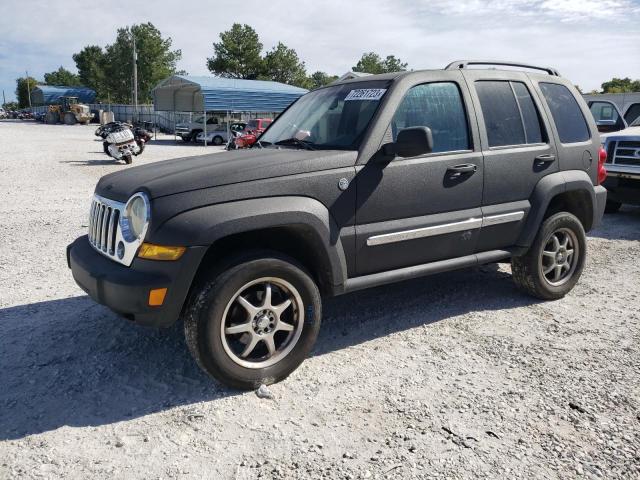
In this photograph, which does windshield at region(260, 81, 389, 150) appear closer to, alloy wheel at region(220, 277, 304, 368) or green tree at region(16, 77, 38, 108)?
alloy wheel at region(220, 277, 304, 368)

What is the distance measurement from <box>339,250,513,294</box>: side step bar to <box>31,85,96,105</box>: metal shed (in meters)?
69.1

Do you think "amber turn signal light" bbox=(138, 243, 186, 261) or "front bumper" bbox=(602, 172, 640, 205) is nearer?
"amber turn signal light" bbox=(138, 243, 186, 261)

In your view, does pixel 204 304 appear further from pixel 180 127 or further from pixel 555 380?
pixel 180 127

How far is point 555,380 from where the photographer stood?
339 cm

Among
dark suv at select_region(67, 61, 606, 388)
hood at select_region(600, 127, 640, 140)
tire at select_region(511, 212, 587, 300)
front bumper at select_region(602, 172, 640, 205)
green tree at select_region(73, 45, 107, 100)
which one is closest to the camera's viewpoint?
dark suv at select_region(67, 61, 606, 388)

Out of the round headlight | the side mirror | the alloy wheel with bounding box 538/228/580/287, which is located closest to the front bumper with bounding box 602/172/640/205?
the alloy wheel with bounding box 538/228/580/287

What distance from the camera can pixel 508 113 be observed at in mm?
4344

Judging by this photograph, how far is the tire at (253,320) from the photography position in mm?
3049

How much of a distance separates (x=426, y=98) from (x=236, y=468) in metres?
2.75

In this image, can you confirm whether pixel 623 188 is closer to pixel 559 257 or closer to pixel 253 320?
pixel 559 257

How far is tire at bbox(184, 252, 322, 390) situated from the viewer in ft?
10.0

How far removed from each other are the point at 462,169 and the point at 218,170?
177 cm

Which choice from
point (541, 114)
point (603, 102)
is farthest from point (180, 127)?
point (541, 114)

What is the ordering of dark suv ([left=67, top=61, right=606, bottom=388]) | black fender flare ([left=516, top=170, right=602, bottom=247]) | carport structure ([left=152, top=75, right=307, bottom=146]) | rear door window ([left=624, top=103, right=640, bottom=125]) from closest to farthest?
dark suv ([left=67, top=61, right=606, bottom=388])
black fender flare ([left=516, top=170, right=602, bottom=247])
rear door window ([left=624, top=103, right=640, bottom=125])
carport structure ([left=152, top=75, right=307, bottom=146])
